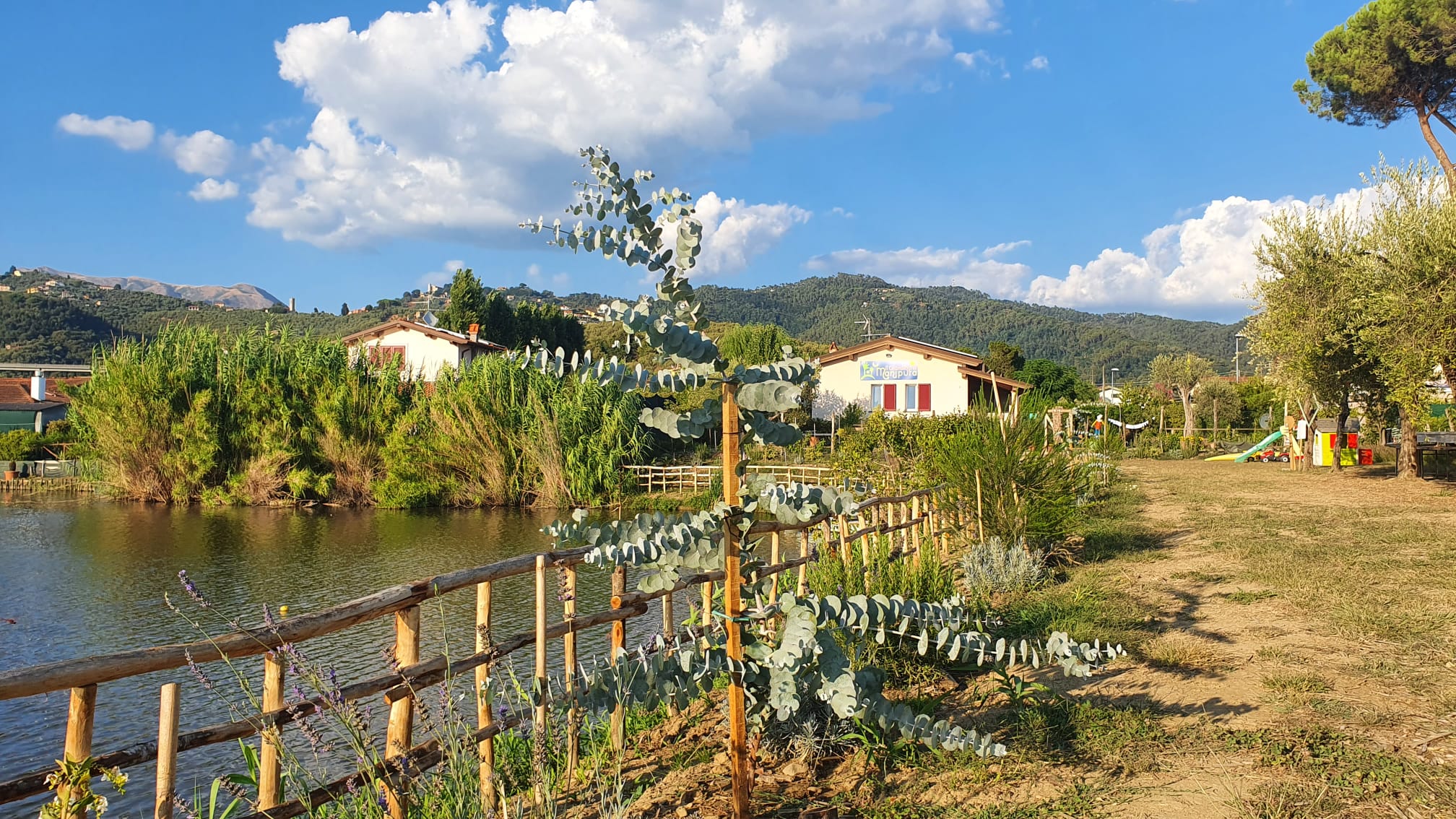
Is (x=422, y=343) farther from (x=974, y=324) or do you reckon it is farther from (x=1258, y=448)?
(x=974, y=324)

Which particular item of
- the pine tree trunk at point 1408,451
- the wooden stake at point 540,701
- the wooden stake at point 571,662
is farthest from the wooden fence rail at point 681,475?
the wooden stake at point 540,701

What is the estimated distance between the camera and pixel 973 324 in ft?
373

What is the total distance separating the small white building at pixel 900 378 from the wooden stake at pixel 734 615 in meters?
29.3

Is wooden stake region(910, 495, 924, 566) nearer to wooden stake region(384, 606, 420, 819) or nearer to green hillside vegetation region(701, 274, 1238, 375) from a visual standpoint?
wooden stake region(384, 606, 420, 819)

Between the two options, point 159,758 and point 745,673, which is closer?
point 159,758

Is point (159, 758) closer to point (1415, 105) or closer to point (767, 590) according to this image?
point (767, 590)

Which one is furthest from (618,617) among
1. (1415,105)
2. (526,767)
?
(1415,105)

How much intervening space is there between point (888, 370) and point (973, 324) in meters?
84.8

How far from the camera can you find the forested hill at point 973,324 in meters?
94.6

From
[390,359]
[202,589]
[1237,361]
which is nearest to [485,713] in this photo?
[202,589]

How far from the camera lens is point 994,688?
465 centimetres

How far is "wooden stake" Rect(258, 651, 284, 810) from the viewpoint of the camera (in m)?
2.85

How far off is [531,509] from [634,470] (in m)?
2.75

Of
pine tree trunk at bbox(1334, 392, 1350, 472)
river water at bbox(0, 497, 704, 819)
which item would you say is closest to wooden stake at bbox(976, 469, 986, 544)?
river water at bbox(0, 497, 704, 819)
